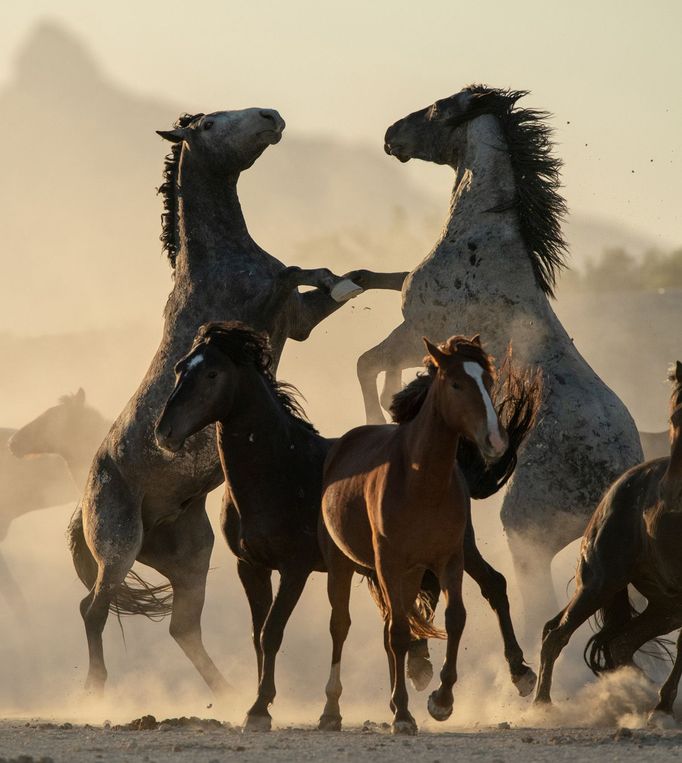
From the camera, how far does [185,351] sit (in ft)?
40.1

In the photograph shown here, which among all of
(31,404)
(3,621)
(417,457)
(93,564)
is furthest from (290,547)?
(31,404)

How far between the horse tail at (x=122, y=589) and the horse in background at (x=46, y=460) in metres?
4.72

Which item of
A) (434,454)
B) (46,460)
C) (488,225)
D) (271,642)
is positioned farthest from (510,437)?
(46,460)

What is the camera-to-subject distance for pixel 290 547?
9.62 metres

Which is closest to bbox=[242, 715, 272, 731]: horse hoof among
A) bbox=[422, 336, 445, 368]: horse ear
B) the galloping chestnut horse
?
the galloping chestnut horse

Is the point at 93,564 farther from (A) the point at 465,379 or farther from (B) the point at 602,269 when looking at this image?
(B) the point at 602,269

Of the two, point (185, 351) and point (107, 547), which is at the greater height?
point (185, 351)

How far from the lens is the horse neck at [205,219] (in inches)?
492

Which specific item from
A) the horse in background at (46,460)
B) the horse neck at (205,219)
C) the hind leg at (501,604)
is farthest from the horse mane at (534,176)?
the horse in background at (46,460)

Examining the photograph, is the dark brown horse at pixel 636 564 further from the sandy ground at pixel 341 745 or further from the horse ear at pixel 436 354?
the horse ear at pixel 436 354

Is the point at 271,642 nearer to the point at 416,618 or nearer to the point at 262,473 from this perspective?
the point at 416,618

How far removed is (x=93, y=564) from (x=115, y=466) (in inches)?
43.4

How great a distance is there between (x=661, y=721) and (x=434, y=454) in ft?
5.77

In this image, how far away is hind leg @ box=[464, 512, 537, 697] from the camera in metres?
9.32
